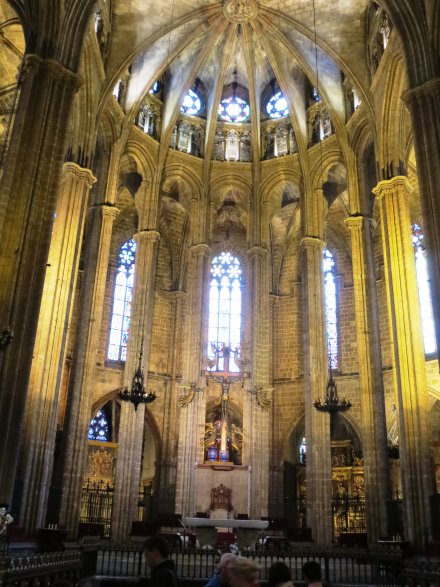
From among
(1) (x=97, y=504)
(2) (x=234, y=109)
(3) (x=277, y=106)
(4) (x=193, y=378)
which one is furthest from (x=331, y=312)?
(1) (x=97, y=504)

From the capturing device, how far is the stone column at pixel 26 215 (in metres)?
12.6

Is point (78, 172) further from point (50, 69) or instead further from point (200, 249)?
point (200, 249)

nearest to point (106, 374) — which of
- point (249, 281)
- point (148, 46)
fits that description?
point (249, 281)

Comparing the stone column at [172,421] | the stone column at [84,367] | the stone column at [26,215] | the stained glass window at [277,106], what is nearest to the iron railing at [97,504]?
the stone column at [172,421]

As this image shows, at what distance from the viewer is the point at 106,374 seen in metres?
26.9

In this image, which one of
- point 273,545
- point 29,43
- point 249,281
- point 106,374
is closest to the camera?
point 29,43

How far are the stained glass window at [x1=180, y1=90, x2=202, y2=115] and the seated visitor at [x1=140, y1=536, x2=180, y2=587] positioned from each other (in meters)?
25.1

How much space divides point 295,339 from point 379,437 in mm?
10070

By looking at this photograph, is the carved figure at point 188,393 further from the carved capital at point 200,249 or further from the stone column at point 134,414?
the carved capital at point 200,249

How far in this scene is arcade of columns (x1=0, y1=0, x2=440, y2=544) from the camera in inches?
555

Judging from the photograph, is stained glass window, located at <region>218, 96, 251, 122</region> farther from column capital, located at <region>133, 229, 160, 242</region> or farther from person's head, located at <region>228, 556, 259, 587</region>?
person's head, located at <region>228, 556, 259, 587</region>

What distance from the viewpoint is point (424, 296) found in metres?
26.3

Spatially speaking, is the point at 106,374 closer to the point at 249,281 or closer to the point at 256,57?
the point at 249,281

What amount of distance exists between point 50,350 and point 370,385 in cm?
1031
